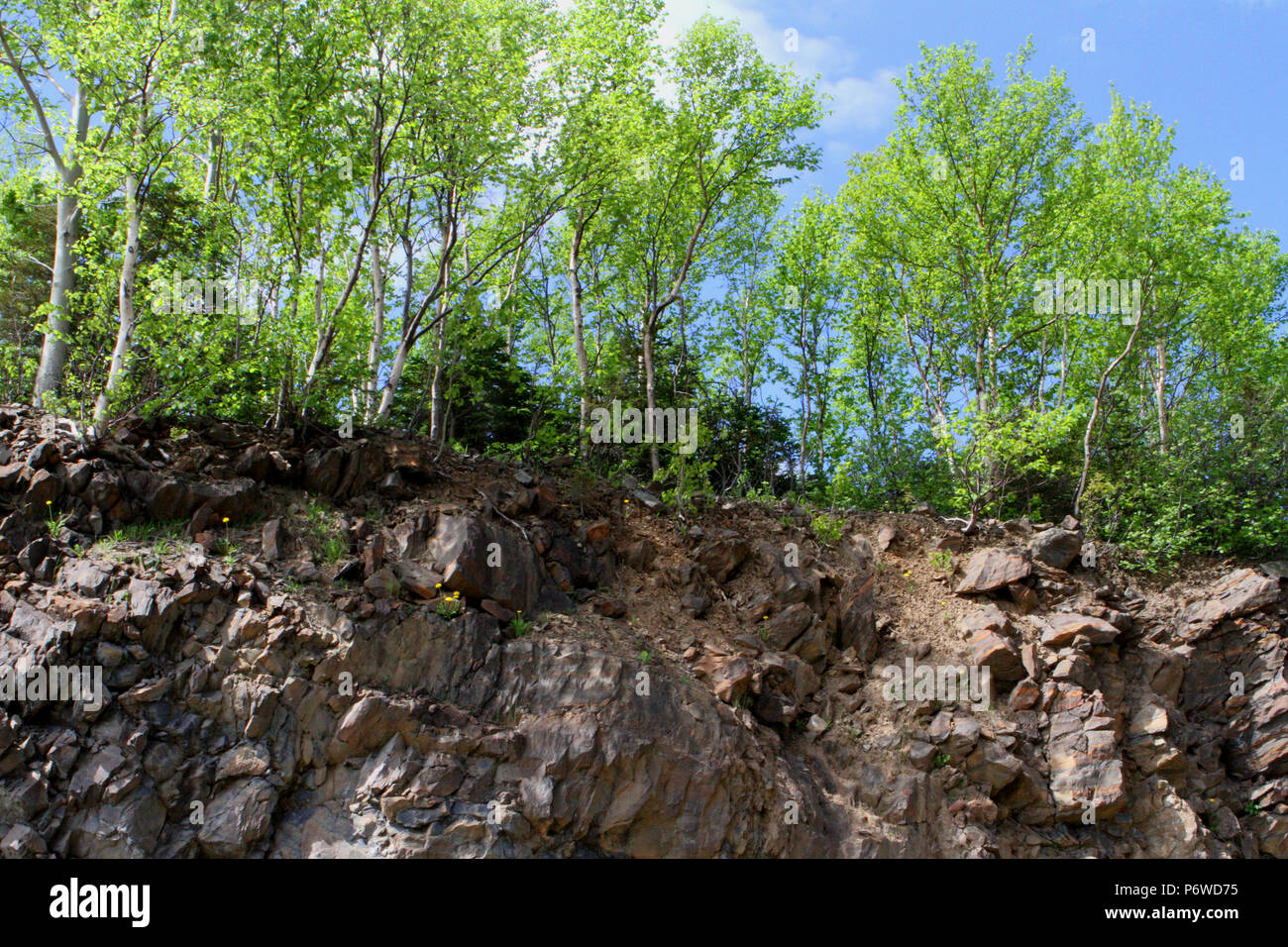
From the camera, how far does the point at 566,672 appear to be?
10742 millimetres

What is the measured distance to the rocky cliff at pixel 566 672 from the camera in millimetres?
9156

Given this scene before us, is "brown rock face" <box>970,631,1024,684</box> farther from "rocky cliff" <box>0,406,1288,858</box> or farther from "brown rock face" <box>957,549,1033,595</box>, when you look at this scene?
"brown rock face" <box>957,549,1033,595</box>

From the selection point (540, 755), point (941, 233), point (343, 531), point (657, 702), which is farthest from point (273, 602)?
point (941, 233)

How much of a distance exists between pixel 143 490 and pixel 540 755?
6.34 metres

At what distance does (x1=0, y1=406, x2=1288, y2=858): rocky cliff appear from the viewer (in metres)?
9.16

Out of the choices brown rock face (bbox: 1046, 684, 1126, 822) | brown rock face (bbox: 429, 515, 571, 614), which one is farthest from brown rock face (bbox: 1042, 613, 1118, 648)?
brown rock face (bbox: 429, 515, 571, 614)

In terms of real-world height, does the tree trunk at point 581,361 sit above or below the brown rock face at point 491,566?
above

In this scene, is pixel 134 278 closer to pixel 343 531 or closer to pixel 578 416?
pixel 343 531

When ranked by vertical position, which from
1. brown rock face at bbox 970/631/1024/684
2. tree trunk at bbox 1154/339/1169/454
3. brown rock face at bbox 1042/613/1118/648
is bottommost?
brown rock face at bbox 970/631/1024/684

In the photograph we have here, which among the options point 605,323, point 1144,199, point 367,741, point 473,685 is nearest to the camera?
point 367,741

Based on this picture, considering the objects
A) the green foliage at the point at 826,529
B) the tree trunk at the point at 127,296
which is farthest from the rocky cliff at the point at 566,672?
the tree trunk at the point at 127,296

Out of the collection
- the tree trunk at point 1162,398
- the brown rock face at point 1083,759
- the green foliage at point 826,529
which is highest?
the tree trunk at point 1162,398

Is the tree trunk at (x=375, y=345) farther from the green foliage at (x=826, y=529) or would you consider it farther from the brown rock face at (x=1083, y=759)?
the brown rock face at (x=1083, y=759)

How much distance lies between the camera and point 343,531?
38.1 ft
